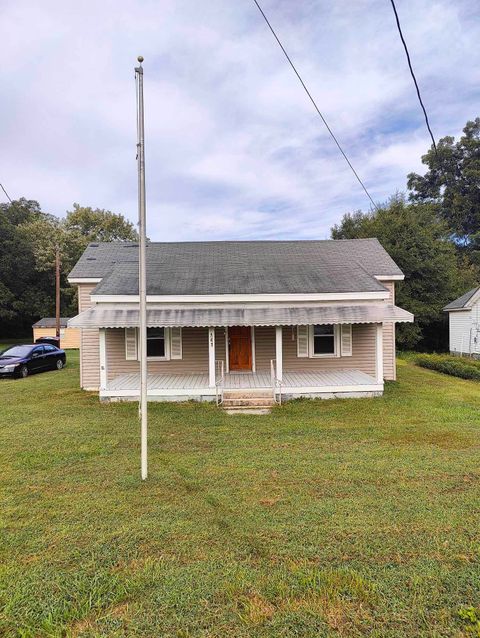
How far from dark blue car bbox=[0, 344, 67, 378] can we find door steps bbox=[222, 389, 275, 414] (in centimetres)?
1060

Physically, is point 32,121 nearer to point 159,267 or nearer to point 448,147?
point 159,267

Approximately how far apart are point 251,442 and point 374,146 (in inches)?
616

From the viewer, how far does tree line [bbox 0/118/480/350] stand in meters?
25.1

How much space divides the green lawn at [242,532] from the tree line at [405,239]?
66.0 ft

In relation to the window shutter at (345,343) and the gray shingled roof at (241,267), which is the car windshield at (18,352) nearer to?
the gray shingled roof at (241,267)

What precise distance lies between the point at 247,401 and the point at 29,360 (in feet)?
37.9

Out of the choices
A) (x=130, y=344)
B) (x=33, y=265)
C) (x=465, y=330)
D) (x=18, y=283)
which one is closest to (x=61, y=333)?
(x=18, y=283)

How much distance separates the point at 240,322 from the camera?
1043 centimetres

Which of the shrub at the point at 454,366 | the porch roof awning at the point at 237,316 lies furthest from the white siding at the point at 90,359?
the shrub at the point at 454,366

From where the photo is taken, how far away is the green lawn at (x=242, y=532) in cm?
280

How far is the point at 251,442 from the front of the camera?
22.9 ft

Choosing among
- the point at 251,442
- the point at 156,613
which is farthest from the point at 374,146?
the point at 156,613

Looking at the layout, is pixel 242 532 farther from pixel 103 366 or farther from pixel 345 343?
pixel 345 343

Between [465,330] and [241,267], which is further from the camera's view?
[465,330]
